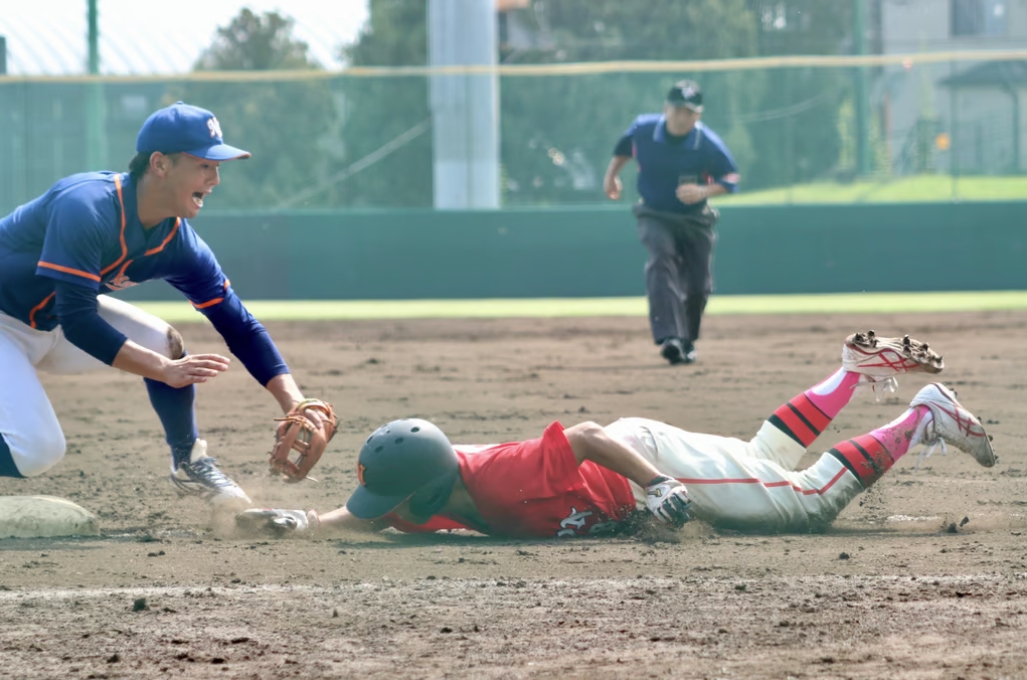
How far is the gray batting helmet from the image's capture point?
184 inches

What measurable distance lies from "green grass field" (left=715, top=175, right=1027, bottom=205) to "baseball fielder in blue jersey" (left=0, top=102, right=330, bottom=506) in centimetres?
1269

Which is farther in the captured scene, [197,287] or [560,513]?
[197,287]

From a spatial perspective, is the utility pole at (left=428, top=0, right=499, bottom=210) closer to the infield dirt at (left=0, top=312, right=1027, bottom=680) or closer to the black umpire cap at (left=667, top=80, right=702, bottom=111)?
the black umpire cap at (left=667, top=80, right=702, bottom=111)

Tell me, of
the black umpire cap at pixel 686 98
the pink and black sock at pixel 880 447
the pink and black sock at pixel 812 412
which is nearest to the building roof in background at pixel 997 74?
the black umpire cap at pixel 686 98

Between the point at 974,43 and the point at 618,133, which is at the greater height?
the point at 974,43

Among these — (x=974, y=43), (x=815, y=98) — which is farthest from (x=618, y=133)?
(x=974, y=43)

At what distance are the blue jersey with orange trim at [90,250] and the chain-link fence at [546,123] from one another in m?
12.7

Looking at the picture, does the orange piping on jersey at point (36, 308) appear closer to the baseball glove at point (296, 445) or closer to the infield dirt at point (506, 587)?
the infield dirt at point (506, 587)

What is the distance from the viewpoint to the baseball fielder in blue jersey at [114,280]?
15.8 ft

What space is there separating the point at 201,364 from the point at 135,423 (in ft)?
12.2

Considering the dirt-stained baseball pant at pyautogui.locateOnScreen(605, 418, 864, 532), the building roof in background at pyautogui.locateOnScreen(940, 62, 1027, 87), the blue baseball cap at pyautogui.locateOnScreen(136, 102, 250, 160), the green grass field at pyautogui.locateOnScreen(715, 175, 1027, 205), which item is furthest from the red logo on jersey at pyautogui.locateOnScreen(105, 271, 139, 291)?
A: the building roof in background at pyautogui.locateOnScreen(940, 62, 1027, 87)

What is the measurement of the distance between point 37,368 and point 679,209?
6134 millimetres

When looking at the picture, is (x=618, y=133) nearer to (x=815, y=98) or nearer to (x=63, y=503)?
(x=815, y=98)

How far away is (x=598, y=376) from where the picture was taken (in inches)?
392
